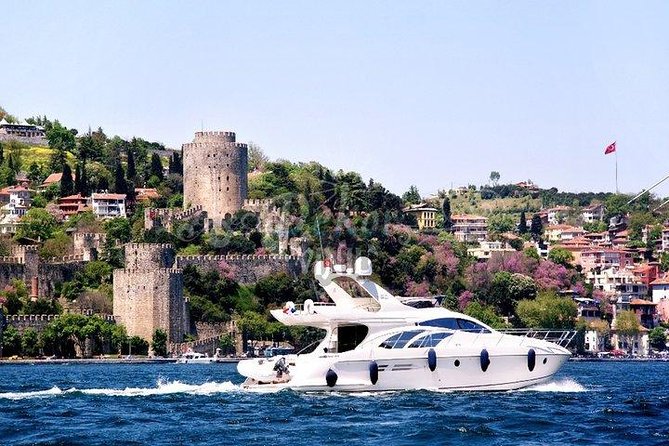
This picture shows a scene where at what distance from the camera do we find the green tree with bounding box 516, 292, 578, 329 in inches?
4806

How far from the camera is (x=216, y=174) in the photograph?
129375 millimetres

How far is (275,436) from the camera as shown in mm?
42344

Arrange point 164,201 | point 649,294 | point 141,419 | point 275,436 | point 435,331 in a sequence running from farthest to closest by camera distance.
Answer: point 649,294
point 164,201
point 435,331
point 141,419
point 275,436

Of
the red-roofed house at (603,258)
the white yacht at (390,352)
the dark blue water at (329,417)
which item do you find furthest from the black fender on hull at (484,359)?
the red-roofed house at (603,258)

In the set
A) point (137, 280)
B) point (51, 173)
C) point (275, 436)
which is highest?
point (51, 173)

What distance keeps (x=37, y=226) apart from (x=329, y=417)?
283ft

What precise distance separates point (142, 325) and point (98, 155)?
209ft

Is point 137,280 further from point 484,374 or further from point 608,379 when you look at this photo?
point 484,374

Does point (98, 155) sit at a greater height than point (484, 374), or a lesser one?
greater

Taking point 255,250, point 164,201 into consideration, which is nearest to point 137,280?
point 255,250

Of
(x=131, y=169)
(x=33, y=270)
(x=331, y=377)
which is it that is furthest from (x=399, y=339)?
(x=131, y=169)

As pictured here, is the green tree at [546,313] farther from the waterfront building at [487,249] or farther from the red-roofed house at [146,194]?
the red-roofed house at [146,194]

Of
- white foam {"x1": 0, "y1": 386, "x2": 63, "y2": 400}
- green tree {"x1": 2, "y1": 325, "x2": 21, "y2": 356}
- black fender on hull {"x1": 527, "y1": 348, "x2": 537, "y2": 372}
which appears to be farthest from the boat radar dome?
green tree {"x1": 2, "y1": 325, "x2": 21, "y2": 356}

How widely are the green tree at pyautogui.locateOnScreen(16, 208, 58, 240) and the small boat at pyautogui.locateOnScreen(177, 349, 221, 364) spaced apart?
89.2ft
